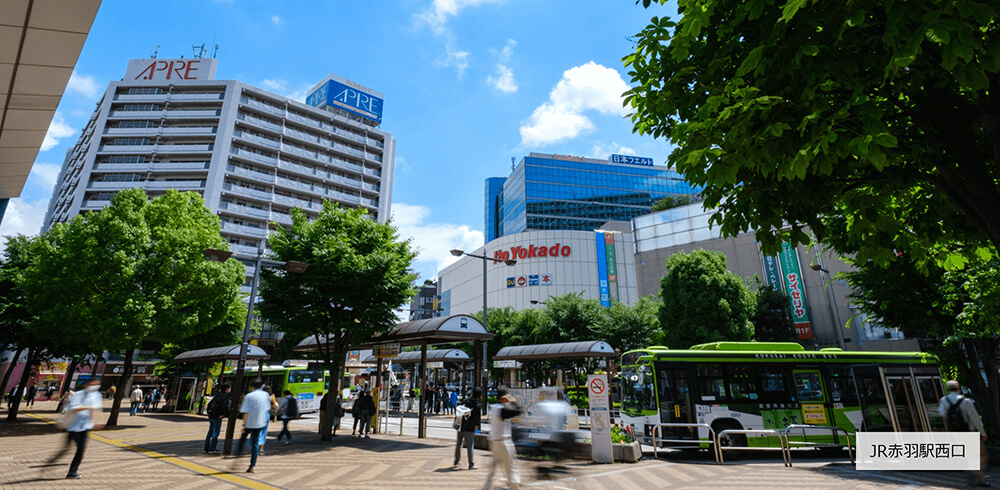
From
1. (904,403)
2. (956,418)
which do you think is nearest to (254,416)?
(956,418)

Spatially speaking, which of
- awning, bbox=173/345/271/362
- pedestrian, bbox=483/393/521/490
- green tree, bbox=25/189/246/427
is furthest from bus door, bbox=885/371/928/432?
awning, bbox=173/345/271/362

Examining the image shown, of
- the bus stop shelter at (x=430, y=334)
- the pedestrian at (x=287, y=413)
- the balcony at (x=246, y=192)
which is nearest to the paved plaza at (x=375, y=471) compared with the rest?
the pedestrian at (x=287, y=413)

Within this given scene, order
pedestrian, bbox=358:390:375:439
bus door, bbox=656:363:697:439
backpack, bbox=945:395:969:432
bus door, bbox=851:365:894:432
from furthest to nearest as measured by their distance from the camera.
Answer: pedestrian, bbox=358:390:375:439, bus door, bbox=656:363:697:439, bus door, bbox=851:365:894:432, backpack, bbox=945:395:969:432

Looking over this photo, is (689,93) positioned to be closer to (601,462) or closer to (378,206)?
(601,462)

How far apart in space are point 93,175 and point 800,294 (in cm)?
7524

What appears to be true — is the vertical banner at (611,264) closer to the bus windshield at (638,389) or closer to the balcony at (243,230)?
the balcony at (243,230)

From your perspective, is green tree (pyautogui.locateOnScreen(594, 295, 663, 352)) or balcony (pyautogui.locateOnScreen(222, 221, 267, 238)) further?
balcony (pyautogui.locateOnScreen(222, 221, 267, 238))

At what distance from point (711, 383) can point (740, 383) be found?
88 centimetres

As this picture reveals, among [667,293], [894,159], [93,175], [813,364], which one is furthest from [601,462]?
[93,175]

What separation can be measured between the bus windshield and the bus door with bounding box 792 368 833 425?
4.14 m

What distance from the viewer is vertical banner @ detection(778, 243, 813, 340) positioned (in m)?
37.6

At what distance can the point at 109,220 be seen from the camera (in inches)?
747

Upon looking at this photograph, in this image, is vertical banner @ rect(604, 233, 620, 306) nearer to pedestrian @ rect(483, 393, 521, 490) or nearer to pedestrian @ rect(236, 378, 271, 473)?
pedestrian @ rect(236, 378, 271, 473)

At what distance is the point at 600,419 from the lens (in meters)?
11.3
